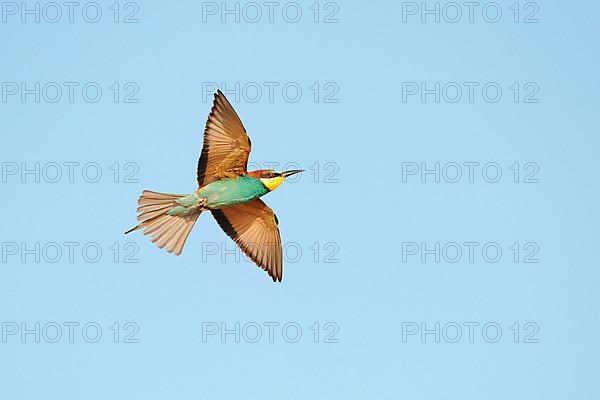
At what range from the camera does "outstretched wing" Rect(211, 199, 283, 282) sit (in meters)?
7.59

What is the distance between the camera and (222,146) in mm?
6992

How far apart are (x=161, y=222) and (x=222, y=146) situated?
0.67 metres

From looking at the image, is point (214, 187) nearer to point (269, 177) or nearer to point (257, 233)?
point (269, 177)

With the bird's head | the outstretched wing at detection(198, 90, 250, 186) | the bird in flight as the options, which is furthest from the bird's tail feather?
the bird's head

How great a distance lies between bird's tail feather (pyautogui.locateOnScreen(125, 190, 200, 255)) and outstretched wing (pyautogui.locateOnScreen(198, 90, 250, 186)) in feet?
0.93

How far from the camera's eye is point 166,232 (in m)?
7.05

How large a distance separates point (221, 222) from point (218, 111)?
1.14 metres

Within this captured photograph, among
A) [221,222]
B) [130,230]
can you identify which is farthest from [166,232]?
[221,222]

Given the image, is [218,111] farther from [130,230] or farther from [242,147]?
[130,230]

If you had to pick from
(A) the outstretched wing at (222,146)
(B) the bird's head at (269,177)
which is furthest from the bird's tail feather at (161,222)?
(B) the bird's head at (269,177)

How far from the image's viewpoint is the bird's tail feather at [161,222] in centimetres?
699

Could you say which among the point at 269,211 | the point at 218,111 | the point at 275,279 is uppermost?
the point at 218,111

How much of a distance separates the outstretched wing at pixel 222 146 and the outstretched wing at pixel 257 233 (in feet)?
1.75

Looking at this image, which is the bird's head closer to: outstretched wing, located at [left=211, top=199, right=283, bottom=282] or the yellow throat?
the yellow throat
